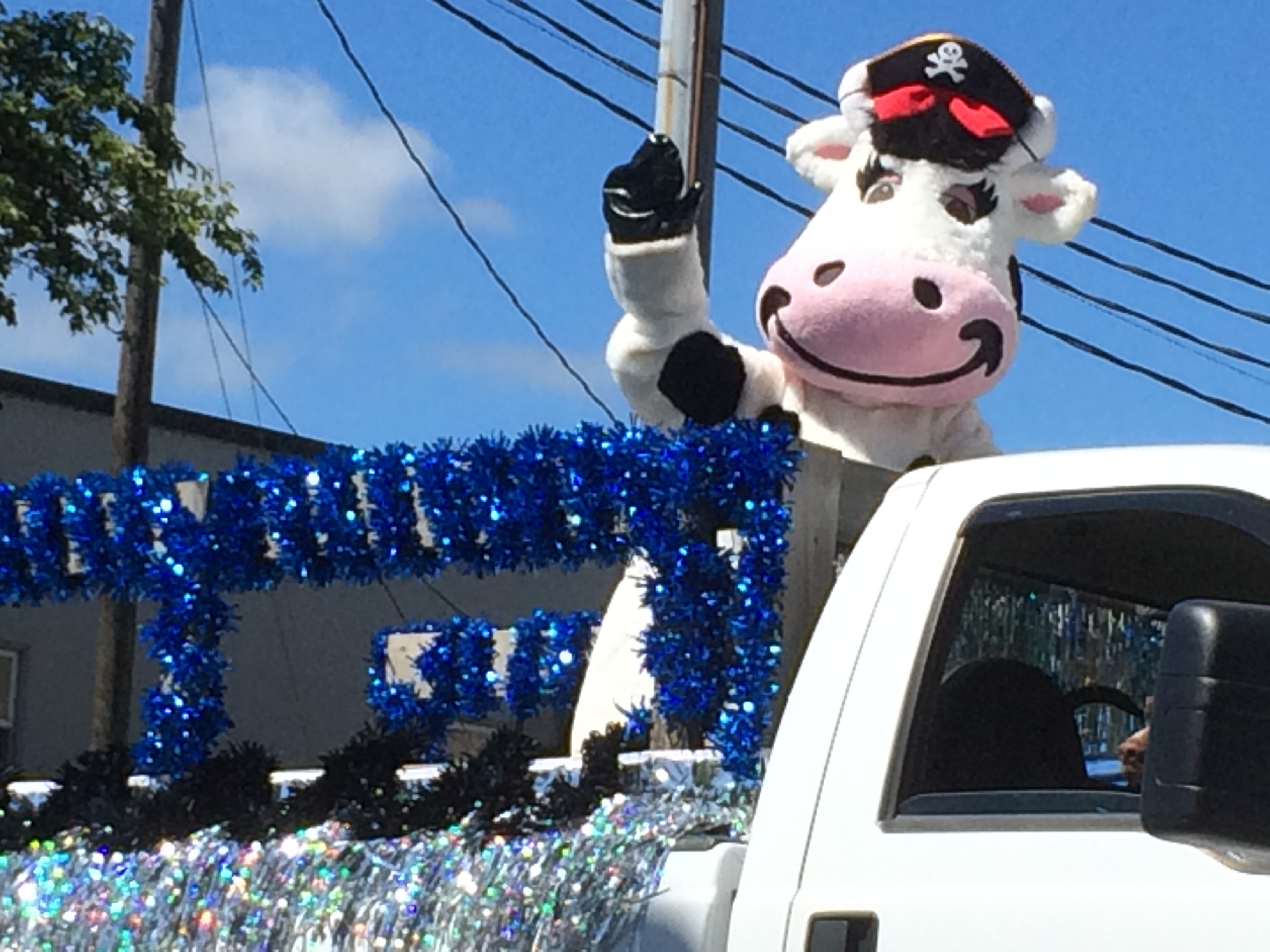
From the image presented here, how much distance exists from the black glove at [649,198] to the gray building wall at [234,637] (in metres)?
9.69

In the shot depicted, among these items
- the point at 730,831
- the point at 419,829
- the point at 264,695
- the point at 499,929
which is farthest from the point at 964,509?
the point at 264,695

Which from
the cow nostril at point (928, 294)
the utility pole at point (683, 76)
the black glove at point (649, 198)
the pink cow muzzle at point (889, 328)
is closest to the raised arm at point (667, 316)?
the black glove at point (649, 198)

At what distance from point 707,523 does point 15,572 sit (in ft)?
6.31

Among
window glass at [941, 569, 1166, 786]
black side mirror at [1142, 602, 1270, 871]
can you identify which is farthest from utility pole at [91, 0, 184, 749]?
black side mirror at [1142, 602, 1270, 871]

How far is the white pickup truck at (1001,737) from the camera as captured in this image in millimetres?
2410

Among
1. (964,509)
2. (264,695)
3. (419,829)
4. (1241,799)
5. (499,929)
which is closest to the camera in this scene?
(1241,799)

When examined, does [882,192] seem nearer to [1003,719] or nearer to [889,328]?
[889,328]

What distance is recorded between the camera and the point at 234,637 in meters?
14.3

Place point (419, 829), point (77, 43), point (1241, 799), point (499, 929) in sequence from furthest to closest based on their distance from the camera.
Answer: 1. point (77, 43)
2. point (419, 829)
3. point (499, 929)
4. point (1241, 799)

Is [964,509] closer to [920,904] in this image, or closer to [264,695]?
[920,904]

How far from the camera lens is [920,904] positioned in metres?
2.57

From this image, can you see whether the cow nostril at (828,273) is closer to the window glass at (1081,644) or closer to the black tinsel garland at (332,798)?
the black tinsel garland at (332,798)

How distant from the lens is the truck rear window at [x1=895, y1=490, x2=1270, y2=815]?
8.75ft

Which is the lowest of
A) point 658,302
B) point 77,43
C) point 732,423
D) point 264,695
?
point 264,695
